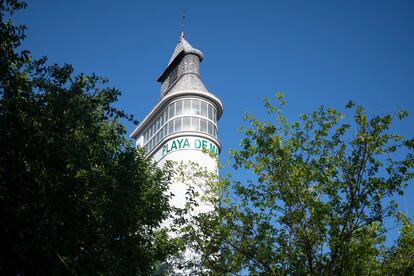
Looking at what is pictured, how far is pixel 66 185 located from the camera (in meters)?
11.8

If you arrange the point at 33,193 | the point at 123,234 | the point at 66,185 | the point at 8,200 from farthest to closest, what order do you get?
1. the point at 123,234
2. the point at 66,185
3. the point at 33,193
4. the point at 8,200

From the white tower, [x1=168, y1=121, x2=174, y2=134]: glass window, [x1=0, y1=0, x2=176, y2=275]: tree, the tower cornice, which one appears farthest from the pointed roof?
[x1=0, y1=0, x2=176, y2=275]: tree

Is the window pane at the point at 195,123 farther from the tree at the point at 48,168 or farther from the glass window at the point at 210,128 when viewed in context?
the tree at the point at 48,168

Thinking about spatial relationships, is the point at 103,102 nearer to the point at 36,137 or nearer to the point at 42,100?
the point at 42,100

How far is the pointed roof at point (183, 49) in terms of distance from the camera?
42.0 metres

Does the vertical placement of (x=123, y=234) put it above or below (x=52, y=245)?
above

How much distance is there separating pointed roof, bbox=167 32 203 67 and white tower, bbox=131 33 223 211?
1.44 meters

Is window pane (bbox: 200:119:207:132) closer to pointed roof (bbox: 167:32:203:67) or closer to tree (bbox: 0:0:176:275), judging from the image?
pointed roof (bbox: 167:32:203:67)

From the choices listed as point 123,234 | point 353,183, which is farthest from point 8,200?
point 353,183

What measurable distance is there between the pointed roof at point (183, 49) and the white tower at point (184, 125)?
1.44m

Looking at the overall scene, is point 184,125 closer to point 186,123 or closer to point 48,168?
point 186,123

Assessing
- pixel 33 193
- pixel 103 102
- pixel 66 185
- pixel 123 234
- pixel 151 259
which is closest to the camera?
pixel 33 193

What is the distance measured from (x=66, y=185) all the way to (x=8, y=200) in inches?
72.3

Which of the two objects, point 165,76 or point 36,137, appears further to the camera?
point 165,76
